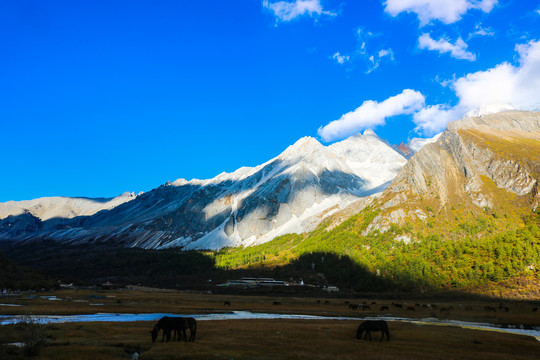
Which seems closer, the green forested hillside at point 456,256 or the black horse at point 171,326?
the black horse at point 171,326

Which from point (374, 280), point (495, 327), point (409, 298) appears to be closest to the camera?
point (495, 327)

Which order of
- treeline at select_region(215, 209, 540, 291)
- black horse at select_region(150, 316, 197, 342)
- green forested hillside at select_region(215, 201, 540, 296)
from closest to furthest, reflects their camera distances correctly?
black horse at select_region(150, 316, 197, 342) → treeline at select_region(215, 209, 540, 291) → green forested hillside at select_region(215, 201, 540, 296)

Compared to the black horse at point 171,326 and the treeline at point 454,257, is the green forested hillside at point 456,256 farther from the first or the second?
the black horse at point 171,326

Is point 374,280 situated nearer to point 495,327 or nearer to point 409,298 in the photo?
point 409,298

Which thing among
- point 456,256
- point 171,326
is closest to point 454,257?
point 456,256

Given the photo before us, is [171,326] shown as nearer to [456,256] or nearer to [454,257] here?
[454,257]

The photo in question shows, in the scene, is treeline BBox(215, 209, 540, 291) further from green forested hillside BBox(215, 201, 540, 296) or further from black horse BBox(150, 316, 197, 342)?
black horse BBox(150, 316, 197, 342)

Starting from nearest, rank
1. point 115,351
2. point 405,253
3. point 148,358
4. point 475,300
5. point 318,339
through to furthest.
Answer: point 148,358 → point 115,351 → point 318,339 → point 475,300 → point 405,253

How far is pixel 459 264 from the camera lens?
6378 inches

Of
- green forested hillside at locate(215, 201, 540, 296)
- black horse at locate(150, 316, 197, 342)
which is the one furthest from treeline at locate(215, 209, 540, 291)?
black horse at locate(150, 316, 197, 342)

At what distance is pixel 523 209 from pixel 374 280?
301 feet

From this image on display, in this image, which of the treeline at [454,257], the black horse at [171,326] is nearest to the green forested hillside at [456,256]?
the treeline at [454,257]

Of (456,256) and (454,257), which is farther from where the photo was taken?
(454,257)

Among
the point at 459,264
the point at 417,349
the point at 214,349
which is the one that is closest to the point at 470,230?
the point at 459,264
